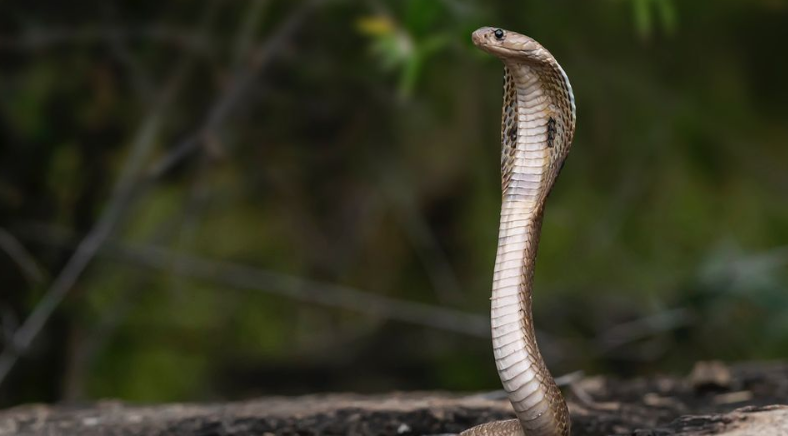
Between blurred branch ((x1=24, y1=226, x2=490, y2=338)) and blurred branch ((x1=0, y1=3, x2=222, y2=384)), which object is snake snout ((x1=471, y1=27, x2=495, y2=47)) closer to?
blurred branch ((x1=0, y1=3, x2=222, y2=384))

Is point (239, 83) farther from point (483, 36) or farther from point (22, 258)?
point (483, 36)

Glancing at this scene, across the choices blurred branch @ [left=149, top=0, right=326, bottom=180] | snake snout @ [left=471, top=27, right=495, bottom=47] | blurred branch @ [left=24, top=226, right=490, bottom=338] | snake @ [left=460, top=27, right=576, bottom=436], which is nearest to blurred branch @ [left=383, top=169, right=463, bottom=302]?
blurred branch @ [left=24, top=226, right=490, bottom=338]

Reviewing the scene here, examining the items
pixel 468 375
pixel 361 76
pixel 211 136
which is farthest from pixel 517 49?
pixel 468 375

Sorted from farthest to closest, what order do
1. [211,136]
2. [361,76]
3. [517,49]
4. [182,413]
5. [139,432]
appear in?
1. [361,76]
2. [211,136]
3. [182,413]
4. [139,432]
5. [517,49]

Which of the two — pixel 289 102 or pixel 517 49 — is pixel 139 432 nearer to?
pixel 517 49

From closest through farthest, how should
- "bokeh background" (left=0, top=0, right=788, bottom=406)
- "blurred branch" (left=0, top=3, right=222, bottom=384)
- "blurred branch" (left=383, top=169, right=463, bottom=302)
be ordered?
"blurred branch" (left=0, top=3, right=222, bottom=384) < "bokeh background" (left=0, top=0, right=788, bottom=406) < "blurred branch" (left=383, top=169, right=463, bottom=302)

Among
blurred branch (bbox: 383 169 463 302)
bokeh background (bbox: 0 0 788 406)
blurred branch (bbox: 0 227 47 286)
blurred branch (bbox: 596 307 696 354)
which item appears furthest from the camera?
blurred branch (bbox: 383 169 463 302)
